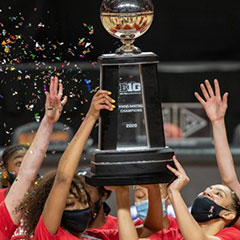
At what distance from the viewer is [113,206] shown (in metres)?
7.77

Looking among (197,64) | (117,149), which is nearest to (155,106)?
(117,149)

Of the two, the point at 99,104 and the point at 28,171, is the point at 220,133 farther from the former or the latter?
the point at 28,171

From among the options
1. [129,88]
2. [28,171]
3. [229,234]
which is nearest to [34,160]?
[28,171]

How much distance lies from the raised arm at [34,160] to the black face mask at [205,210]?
77 centimetres

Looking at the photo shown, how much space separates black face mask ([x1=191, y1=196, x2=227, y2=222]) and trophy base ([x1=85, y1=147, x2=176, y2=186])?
36 cm

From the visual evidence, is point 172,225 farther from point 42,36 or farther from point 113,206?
point 42,36

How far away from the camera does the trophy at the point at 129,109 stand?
4.32 m

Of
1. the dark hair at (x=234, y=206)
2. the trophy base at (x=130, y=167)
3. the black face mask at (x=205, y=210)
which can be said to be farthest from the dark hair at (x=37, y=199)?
the dark hair at (x=234, y=206)

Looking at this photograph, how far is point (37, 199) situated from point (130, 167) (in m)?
0.44

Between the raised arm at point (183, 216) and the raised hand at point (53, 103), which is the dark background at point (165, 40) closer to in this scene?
the raised hand at point (53, 103)

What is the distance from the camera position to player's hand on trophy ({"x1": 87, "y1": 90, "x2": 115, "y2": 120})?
4254 millimetres

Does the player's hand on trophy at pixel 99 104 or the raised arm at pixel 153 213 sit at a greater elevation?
the player's hand on trophy at pixel 99 104

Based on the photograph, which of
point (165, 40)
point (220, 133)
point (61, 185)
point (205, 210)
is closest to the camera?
point (61, 185)

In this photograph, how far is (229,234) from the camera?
14.8ft
